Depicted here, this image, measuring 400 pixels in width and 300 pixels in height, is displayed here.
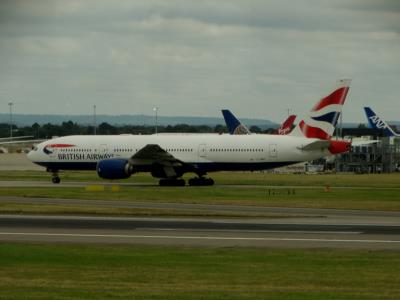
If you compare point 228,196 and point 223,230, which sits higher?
point 223,230

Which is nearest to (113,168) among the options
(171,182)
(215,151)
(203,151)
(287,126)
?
(171,182)

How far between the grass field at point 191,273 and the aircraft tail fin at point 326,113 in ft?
125

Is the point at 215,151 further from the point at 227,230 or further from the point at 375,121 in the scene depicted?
the point at 375,121

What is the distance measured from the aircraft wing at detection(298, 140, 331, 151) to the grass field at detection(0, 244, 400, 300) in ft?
120

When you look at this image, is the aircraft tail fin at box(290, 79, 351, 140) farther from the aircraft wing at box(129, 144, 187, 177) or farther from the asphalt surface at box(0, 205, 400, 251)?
the asphalt surface at box(0, 205, 400, 251)

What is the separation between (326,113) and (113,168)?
48.2 feet

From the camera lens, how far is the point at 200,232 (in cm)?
3167

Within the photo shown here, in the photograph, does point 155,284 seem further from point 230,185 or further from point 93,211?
point 230,185

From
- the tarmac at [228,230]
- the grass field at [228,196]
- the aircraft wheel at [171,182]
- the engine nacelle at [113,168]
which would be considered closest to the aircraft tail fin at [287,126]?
the grass field at [228,196]

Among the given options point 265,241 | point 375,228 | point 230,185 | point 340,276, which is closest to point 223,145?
point 230,185

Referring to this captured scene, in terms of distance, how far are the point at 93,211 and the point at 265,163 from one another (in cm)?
2518

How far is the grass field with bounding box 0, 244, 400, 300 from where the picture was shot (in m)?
19.5

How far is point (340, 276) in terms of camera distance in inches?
866

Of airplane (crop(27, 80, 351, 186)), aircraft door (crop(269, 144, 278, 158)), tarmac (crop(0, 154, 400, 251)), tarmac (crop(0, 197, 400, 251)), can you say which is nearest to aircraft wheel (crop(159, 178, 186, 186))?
airplane (crop(27, 80, 351, 186))
